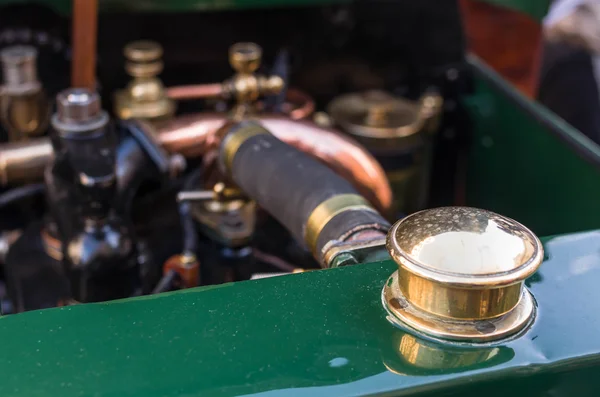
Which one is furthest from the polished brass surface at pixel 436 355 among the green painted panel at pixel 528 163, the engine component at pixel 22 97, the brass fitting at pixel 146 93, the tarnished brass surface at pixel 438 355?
the engine component at pixel 22 97

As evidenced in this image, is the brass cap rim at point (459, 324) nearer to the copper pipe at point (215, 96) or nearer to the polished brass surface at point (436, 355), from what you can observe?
the polished brass surface at point (436, 355)

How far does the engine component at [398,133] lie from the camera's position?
1345 millimetres

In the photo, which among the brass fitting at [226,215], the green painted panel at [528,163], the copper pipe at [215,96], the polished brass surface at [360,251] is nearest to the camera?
the polished brass surface at [360,251]

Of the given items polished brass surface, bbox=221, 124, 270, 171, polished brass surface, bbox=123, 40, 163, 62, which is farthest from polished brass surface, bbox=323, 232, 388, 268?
polished brass surface, bbox=123, 40, 163, 62

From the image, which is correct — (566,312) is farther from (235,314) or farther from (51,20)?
(51,20)

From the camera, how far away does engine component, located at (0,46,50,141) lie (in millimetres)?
1164

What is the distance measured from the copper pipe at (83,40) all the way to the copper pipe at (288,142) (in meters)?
0.15

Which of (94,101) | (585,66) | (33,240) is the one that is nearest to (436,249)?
(94,101)

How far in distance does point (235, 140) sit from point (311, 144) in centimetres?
16

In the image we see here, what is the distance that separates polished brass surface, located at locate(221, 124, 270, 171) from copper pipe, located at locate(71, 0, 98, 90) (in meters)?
0.34

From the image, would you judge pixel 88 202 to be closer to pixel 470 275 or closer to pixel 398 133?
pixel 470 275

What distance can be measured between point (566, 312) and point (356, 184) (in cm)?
50

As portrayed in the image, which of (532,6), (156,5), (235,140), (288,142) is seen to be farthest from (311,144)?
(532,6)

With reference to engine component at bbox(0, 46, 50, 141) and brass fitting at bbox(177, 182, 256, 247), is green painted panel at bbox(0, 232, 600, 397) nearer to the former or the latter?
brass fitting at bbox(177, 182, 256, 247)
